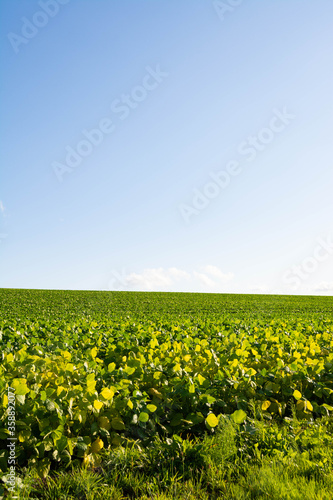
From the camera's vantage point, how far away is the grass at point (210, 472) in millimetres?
3066

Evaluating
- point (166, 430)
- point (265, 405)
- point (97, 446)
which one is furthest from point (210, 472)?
point (265, 405)

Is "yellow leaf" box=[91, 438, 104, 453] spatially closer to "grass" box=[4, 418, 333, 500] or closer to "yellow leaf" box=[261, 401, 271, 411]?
"grass" box=[4, 418, 333, 500]

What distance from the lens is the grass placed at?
10.1ft

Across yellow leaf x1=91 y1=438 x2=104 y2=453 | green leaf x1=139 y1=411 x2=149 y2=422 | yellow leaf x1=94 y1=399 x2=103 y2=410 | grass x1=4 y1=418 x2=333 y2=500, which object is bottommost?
grass x1=4 y1=418 x2=333 y2=500

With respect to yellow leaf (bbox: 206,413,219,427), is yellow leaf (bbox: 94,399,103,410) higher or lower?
higher

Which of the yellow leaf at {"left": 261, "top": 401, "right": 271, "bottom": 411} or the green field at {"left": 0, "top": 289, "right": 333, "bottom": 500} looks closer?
the green field at {"left": 0, "top": 289, "right": 333, "bottom": 500}

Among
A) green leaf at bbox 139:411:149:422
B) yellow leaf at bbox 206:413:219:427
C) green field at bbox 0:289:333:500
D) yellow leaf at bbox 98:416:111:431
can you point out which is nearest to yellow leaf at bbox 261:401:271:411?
green field at bbox 0:289:333:500

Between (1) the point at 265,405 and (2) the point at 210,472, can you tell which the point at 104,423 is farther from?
(1) the point at 265,405

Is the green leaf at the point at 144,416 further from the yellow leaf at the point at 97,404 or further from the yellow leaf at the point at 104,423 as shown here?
the yellow leaf at the point at 97,404

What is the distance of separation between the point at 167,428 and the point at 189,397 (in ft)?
1.57

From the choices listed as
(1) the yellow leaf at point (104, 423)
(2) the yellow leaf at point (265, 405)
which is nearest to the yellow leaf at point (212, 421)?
(2) the yellow leaf at point (265, 405)

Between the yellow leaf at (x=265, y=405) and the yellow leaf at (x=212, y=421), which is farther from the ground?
the yellow leaf at (x=212, y=421)

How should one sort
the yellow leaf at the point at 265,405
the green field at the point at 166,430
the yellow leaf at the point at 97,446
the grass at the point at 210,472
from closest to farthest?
the grass at the point at 210,472, the green field at the point at 166,430, the yellow leaf at the point at 97,446, the yellow leaf at the point at 265,405

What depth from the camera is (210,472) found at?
341 cm
